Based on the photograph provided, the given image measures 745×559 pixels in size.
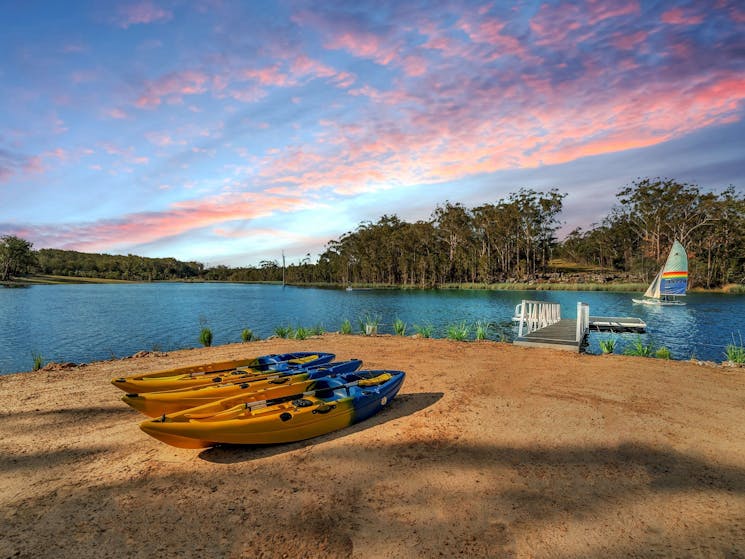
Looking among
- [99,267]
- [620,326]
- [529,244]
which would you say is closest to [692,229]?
[529,244]

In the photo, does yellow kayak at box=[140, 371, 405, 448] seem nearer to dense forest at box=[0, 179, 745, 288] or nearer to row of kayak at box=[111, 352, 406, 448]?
row of kayak at box=[111, 352, 406, 448]

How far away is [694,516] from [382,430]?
→ 3538mm

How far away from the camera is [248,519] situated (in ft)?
11.5

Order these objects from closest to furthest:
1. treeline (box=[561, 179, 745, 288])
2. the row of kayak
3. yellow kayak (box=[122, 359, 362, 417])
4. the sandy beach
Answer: the sandy beach < the row of kayak < yellow kayak (box=[122, 359, 362, 417]) < treeline (box=[561, 179, 745, 288])

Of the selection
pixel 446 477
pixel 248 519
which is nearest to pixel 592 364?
pixel 446 477

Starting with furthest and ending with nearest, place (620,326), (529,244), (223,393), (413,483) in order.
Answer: (529,244) → (620,326) → (223,393) → (413,483)

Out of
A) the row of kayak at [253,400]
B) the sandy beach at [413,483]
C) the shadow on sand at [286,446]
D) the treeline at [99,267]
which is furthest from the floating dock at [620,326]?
the treeline at [99,267]

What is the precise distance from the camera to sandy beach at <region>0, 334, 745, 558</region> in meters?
3.18

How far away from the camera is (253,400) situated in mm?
5371

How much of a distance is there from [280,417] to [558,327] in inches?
585

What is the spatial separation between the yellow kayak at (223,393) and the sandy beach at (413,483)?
0.60 metres

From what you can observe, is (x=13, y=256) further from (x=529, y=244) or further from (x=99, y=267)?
(x=529, y=244)

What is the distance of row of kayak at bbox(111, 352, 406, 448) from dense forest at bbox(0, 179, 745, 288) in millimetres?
69858

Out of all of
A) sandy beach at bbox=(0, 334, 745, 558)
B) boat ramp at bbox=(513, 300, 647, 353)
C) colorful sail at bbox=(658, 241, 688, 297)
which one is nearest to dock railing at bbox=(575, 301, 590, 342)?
boat ramp at bbox=(513, 300, 647, 353)
